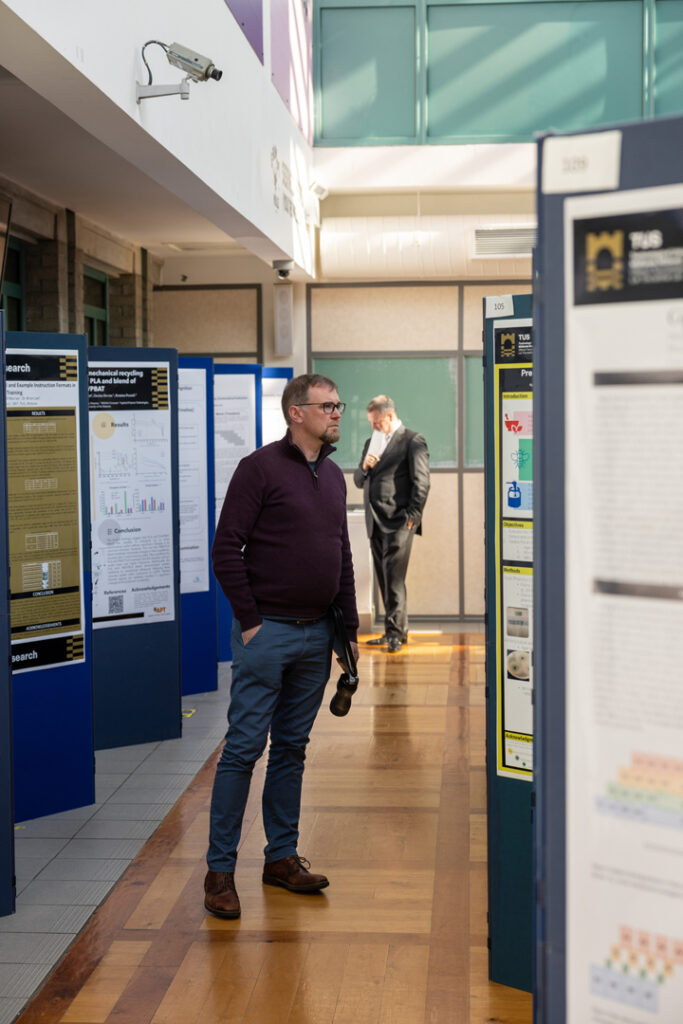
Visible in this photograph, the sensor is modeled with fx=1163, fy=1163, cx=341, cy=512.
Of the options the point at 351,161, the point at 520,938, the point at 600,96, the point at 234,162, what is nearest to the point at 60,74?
the point at 234,162

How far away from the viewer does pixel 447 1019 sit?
3020 mm

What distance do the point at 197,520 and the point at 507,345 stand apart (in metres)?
4.20

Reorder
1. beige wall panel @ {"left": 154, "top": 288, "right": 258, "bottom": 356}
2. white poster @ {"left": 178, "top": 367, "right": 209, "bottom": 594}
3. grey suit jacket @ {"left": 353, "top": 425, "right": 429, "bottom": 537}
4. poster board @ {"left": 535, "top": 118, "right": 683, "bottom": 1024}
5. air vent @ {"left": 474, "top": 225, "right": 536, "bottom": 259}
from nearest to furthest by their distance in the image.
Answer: poster board @ {"left": 535, "top": 118, "right": 683, "bottom": 1024}, white poster @ {"left": 178, "top": 367, "right": 209, "bottom": 594}, grey suit jacket @ {"left": 353, "top": 425, "right": 429, "bottom": 537}, air vent @ {"left": 474, "top": 225, "right": 536, "bottom": 259}, beige wall panel @ {"left": 154, "top": 288, "right": 258, "bottom": 356}

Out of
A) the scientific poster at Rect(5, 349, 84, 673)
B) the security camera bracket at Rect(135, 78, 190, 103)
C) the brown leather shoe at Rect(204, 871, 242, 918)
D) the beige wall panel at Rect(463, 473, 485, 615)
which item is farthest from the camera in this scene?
the beige wall panel at Rect(463, 473, 485, 615)

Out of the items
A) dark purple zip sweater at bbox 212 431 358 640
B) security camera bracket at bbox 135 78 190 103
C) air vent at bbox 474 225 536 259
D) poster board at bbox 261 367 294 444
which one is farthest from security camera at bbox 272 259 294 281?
dark purple zip sweater at bbox 212 431 358 640

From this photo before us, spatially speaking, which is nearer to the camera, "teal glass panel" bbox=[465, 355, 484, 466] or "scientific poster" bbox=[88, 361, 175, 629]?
"scientific poster" bbox=[88, 361, 175, 629]

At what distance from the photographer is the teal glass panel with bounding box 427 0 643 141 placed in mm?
9492

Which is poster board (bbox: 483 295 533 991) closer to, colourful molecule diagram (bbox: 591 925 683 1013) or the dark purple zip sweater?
the dark purple zip sweater

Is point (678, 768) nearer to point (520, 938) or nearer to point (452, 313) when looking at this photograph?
point (520, 938)

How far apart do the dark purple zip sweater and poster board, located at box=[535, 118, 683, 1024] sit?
2.21 metres

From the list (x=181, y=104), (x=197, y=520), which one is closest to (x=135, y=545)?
(x=197, y=520)

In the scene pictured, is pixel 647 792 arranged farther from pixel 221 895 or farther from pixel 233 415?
pixel 233 415

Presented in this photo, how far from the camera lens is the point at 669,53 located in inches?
371

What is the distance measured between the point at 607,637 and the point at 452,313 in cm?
882
